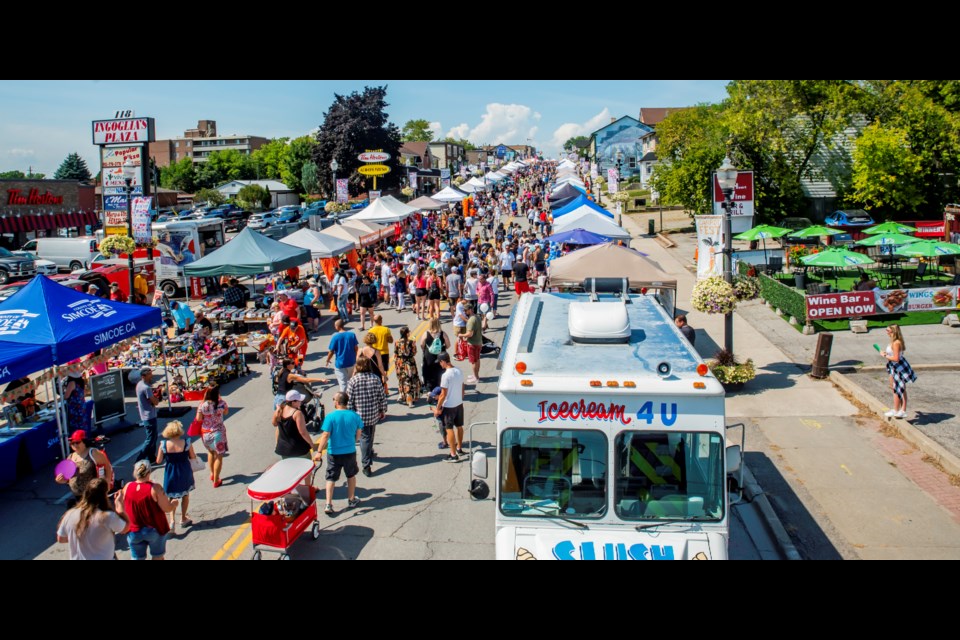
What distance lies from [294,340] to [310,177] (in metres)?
74.0

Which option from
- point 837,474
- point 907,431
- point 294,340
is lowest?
point 837,474

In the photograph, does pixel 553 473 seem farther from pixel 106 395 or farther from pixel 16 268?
pixel 16 268

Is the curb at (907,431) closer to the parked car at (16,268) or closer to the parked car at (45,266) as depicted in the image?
the parked car at (45,266)

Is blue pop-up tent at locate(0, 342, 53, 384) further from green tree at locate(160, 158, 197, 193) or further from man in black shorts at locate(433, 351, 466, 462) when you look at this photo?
green tree at locate(160, 158, 197, 193)

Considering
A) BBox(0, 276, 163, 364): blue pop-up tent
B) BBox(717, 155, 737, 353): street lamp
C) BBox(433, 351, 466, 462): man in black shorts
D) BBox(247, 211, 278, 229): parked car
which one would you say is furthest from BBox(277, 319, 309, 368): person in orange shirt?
BBox(247, 211, 278, 229): parked car

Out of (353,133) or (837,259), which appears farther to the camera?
(353,133)

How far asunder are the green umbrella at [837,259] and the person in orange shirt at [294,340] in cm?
1457

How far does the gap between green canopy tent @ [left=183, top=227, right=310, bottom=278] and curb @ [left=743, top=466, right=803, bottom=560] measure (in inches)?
535

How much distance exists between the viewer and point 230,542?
29.3ft

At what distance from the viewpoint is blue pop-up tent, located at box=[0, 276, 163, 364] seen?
1108 cm

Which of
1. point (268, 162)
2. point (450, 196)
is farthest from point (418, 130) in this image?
point (450, 196)

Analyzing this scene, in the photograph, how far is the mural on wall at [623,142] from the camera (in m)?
97.4

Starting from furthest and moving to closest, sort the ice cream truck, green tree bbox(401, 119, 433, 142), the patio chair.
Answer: green tree bbox(401, 119, 433, 142) → the patio chair → the ice cream truck

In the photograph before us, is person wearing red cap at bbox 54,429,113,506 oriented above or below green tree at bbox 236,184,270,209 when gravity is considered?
below
